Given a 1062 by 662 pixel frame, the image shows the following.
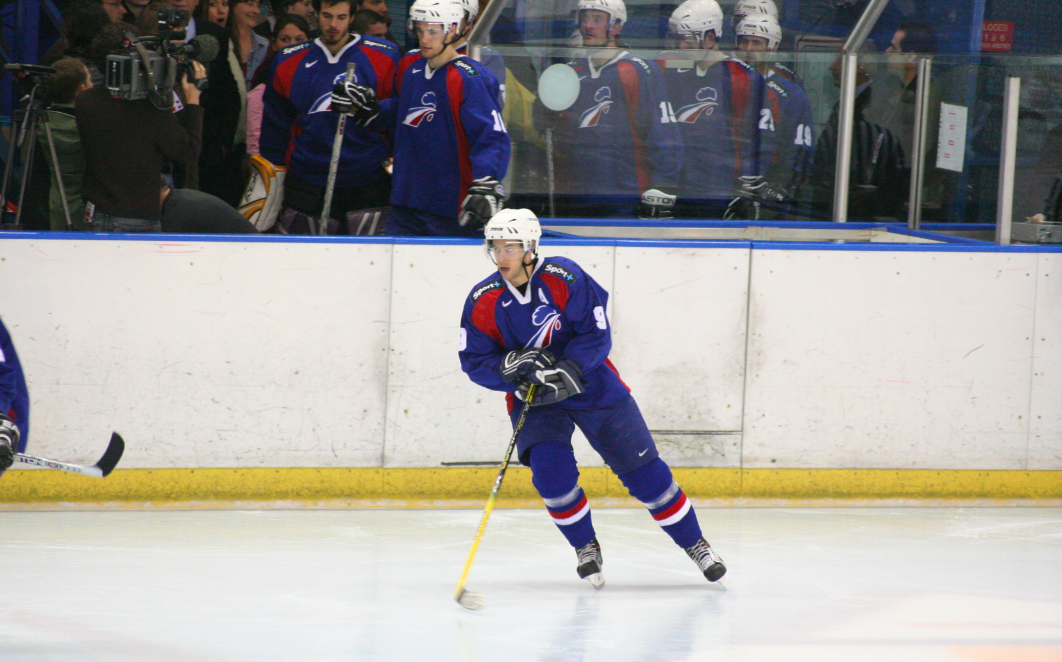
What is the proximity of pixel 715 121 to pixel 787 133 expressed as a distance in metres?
0.35

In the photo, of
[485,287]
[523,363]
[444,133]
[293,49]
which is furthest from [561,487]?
[293,49]

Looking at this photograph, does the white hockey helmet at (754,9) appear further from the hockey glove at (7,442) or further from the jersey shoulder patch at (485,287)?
the hockey glove at (7,442)

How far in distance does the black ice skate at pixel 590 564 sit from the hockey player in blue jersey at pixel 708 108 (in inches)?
89.6

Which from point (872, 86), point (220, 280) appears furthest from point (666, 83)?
point (220, 280)

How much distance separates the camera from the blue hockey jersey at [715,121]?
5.45 meters

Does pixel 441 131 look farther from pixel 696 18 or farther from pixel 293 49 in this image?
pixel 696 18

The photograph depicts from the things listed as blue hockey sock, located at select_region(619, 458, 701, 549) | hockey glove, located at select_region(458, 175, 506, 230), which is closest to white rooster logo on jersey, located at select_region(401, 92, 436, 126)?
hockey glove, located at select_region(458, 175, 506, 230)

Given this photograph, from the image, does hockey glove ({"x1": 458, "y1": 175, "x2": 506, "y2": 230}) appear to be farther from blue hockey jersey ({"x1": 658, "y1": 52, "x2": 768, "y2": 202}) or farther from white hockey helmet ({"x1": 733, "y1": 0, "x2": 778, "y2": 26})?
white hockey helmet ({"x1": 733, "y1": 0, "x2": 778, "y2": 26})

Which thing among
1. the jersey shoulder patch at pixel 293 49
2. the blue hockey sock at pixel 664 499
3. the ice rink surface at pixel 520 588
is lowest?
the ice rink surface at pixel 520 588

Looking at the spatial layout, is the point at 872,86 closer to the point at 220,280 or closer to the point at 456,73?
the point at 456,73

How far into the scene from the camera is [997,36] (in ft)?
17.4

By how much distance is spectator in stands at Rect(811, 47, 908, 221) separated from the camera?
565 centimetres

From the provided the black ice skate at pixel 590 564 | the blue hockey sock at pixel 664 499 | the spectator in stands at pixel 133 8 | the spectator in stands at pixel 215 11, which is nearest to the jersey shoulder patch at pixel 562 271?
the blue hockey sock at pixel 664 499

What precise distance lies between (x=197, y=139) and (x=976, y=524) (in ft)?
10.6
